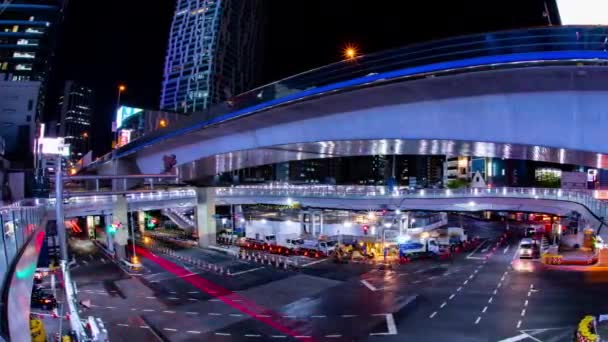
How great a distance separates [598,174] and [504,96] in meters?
67.5

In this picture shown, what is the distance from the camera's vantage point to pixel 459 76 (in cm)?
1216

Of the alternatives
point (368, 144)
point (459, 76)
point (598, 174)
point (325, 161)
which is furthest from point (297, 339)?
point (325, 161)

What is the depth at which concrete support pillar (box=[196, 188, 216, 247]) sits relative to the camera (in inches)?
1730

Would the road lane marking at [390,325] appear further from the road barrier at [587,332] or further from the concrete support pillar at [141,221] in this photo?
the concrete support pillar at [141,221]

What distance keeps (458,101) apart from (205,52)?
145 m

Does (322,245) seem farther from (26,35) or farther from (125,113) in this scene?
(26,35)

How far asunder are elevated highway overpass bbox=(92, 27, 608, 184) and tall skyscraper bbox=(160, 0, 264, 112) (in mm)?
129842

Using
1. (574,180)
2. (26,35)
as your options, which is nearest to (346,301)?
(574,180)

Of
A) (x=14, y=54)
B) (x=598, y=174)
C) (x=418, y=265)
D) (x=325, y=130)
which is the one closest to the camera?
(x=325, y=130)

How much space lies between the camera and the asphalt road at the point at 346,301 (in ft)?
58.7

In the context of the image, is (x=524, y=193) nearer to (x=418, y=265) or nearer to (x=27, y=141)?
(x=418, y=265)

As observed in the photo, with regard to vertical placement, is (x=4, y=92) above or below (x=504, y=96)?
above

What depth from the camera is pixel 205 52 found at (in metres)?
148

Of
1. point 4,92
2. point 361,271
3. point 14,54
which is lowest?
point 361,271
